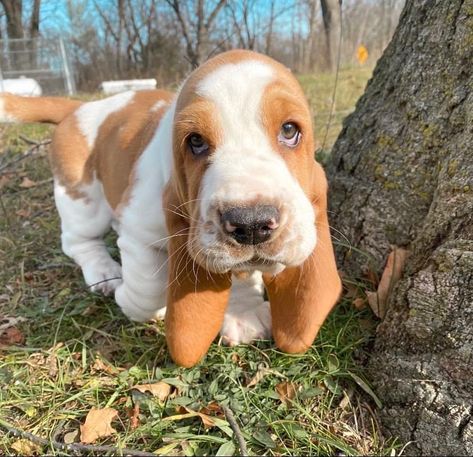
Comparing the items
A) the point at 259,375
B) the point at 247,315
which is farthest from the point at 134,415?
the point at 247,315

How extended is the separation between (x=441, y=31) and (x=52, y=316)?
2.18 metres

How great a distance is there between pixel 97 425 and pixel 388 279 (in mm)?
1278

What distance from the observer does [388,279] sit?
88.2 inches

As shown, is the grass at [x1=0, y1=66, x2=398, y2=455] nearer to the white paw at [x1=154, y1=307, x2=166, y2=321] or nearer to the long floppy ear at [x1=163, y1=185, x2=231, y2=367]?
the white paw at [x1=154, y1=307, x2=166, y2=321]

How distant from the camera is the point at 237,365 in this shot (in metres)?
2.23

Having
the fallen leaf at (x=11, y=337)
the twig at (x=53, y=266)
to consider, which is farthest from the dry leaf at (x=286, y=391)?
the twig at (x=53, y=266)

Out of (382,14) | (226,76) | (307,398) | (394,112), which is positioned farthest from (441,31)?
(382,14)

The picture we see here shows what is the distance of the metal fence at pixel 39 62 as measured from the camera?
1469 centimetres

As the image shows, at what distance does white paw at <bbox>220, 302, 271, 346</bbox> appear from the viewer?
2322 millimetres

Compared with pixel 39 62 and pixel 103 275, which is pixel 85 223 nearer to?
pixel 103 275

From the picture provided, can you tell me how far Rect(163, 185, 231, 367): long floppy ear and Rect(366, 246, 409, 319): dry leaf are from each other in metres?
0.68

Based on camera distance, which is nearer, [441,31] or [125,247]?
[441,31]

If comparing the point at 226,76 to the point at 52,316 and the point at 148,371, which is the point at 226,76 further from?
the point at 52,316

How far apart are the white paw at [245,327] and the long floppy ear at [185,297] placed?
32 centimetres
